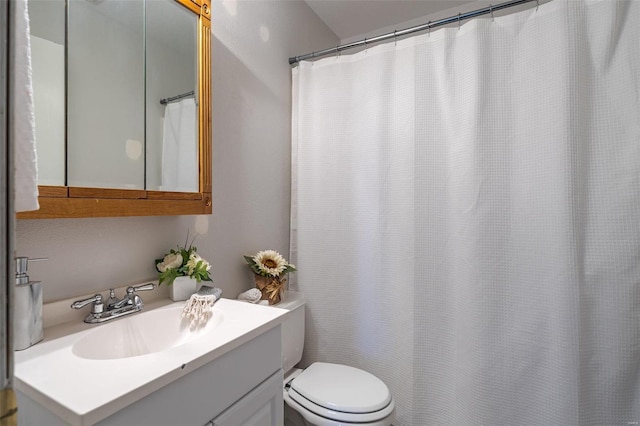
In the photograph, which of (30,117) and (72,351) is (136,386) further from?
(30,117)

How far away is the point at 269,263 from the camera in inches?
58.0

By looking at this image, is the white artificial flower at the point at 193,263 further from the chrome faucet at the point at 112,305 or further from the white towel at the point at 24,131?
the white towel at the point at 24,131

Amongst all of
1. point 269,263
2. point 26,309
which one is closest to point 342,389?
point 269,263

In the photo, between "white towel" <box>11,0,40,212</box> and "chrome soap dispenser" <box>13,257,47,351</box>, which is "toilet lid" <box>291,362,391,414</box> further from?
"white towel" <box>11,0,40,212</box>

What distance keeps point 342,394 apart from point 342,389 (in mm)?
37

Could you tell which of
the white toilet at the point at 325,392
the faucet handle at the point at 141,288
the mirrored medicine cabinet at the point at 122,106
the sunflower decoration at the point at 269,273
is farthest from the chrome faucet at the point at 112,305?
the white toilet at the point at 325,392

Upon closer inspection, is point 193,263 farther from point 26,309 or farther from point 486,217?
point 486,217

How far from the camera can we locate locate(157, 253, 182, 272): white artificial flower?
1.06m

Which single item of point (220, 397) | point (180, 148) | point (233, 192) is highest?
point (180, 148)

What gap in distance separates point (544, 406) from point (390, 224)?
0.95 meters

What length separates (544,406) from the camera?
124 centimetres

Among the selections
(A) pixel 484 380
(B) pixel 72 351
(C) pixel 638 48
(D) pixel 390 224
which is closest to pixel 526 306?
(A) pixel 484 380

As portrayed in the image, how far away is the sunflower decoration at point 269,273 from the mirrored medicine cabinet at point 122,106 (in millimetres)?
376

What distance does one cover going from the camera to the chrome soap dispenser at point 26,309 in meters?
0.70
